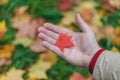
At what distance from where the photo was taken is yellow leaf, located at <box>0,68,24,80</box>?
1.85 m

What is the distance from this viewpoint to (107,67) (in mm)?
1624

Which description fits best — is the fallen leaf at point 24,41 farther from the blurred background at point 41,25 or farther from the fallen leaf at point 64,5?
the fallen leaf at point 64,5

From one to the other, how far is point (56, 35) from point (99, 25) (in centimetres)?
41

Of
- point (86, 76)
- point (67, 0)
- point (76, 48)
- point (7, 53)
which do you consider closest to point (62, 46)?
point (76, 48)

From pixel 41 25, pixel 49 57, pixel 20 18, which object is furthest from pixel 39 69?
pixel 20 18

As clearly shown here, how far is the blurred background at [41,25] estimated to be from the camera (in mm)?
1931

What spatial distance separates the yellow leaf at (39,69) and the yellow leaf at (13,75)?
6cm

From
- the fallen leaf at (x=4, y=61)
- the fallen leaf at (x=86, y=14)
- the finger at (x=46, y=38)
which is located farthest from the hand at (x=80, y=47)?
the fallen leaf at (x=86, y=14)

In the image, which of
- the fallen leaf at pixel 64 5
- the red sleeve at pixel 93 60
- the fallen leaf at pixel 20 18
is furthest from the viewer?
the fallen leaf at pixel 64 5

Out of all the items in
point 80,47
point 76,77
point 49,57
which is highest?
point 80,47

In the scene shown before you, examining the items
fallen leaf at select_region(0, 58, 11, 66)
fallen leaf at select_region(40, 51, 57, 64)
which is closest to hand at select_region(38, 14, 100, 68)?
fallen leaf at select_region(40, 51, 57, 64)

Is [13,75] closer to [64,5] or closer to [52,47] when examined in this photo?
[52,47]

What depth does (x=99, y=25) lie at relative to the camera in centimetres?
222

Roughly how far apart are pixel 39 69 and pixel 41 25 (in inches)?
13.2
